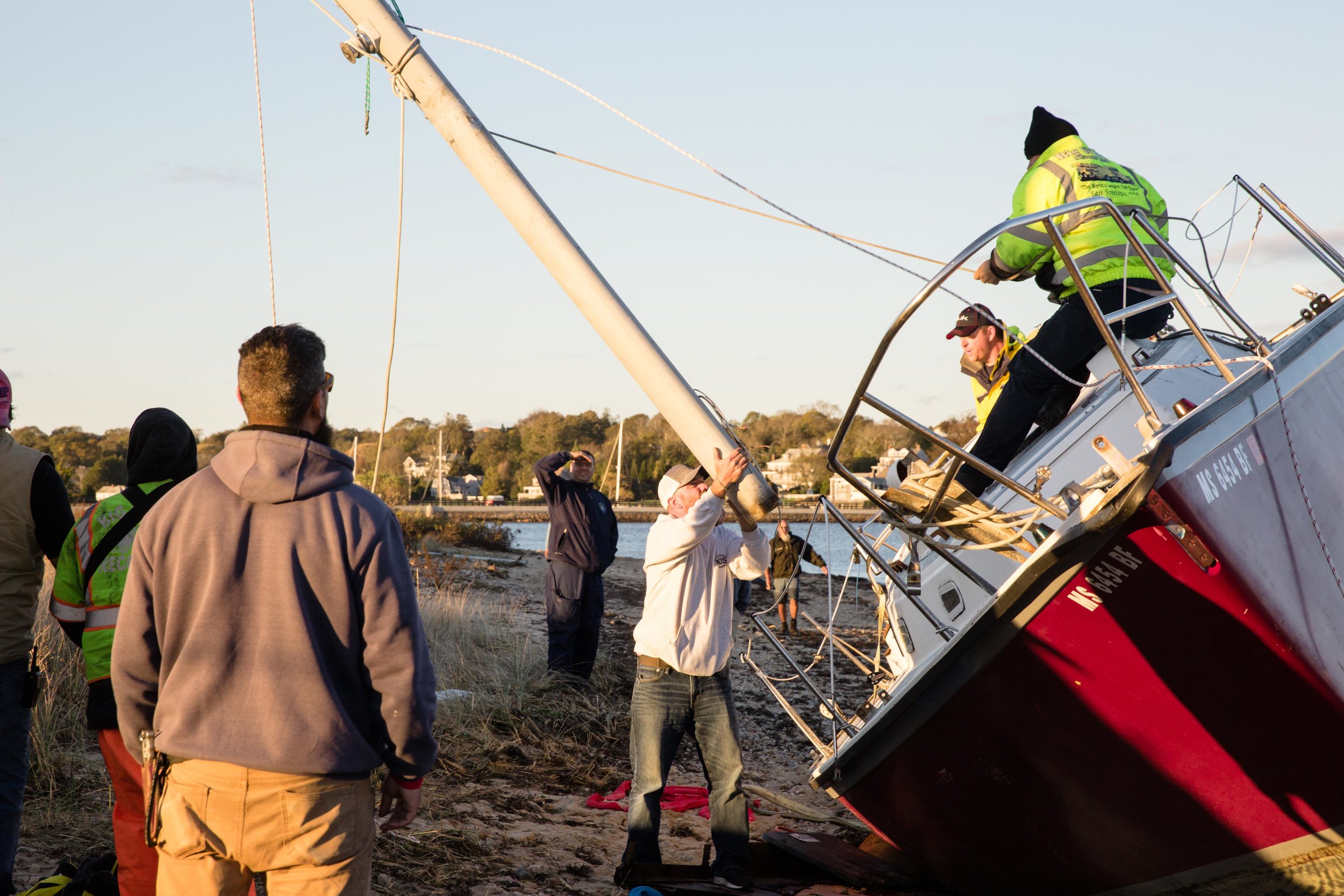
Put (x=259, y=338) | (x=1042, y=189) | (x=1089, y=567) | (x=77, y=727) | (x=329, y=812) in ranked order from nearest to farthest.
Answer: (x=329, y=812)
(x=259, y=338)
(x=1089, y=567)
(x=1042, y=189)
(x=77, y=727)

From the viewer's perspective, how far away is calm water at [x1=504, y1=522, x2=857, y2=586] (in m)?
32.2

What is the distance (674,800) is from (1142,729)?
3.05m

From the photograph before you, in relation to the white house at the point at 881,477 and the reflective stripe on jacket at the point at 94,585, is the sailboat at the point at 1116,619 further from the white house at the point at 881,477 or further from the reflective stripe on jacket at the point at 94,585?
the reflective stripe on jacket at the point at 94,585

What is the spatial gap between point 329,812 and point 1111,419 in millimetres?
3554

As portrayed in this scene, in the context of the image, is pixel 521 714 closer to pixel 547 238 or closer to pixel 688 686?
pixel 688 686

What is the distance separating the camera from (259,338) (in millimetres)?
2467

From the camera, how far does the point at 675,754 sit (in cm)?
459

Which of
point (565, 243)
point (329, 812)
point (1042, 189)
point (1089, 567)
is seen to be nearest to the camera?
point (329, 812)

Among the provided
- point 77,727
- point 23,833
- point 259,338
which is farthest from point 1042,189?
point 77,727

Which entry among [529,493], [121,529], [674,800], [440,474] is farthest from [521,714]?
[529,493]

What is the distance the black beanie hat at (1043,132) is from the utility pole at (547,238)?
230 cm

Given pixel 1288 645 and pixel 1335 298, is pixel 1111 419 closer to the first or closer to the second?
pixel 1288 645

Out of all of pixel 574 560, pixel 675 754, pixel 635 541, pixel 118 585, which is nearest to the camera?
pixel 118 585

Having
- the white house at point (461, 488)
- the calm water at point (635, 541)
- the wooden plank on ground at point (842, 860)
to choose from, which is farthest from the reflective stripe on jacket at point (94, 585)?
the white house at point (461, 488)
